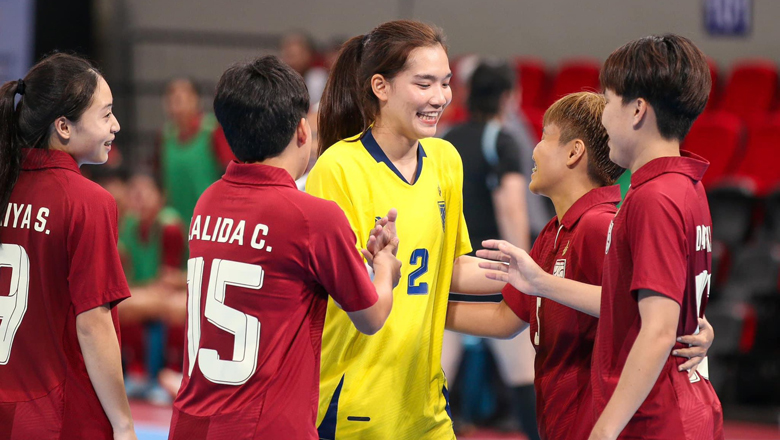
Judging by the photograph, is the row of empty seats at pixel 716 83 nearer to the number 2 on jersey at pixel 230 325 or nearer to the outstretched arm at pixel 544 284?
the outstretched arm at pixel 544 284

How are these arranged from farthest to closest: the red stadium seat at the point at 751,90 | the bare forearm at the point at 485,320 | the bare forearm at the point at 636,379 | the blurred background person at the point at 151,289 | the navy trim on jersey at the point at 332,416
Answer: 1. the red stadium seat at the point at 751,90
2. the blurred background person at the point at 151,289
3. the bare forearm at the point at 485,320
4. the navy trim on jersey at the point at 332,416
5. the bare forearm at the point at 636,379

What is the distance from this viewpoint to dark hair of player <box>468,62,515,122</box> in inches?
197

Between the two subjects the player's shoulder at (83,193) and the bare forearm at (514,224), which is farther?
the bare forearm at (514,224)

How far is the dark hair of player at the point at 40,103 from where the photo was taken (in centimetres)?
241

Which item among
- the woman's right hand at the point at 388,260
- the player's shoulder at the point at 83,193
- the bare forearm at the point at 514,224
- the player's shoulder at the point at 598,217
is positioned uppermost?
the player's shoulder at the point at 83,193

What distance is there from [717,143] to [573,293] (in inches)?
221

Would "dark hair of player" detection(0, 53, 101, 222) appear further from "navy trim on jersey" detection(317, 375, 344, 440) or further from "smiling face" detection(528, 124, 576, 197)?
"smiling face" detection(528, 124, 576, 197)

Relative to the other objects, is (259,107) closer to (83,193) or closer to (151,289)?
(83,193)

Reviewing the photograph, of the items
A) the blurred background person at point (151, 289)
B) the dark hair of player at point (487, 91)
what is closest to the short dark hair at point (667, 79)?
the dark hair of player at point (487, 91)

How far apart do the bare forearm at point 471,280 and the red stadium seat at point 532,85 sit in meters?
6.65

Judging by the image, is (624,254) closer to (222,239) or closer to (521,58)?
(222,239)

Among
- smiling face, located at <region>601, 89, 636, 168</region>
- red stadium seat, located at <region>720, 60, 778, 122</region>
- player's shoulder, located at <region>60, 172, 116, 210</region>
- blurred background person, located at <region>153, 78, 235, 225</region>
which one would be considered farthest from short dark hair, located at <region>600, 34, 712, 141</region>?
red stadium seat, located at <region>720, 60, 778, 122</region>

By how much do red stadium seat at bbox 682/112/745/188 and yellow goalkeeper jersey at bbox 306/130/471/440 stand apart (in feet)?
17.5

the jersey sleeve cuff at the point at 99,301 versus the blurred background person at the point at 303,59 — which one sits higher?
the blurred background person at the point at 303,59
